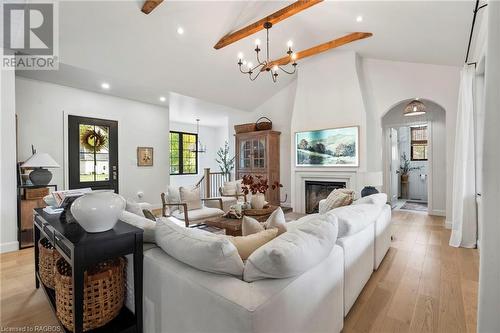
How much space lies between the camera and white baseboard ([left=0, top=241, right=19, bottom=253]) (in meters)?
3.30

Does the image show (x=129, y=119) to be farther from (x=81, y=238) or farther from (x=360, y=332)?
(x=360, y=332)

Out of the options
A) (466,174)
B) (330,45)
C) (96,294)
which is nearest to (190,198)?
(96,294)

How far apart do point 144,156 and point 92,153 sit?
42.0 inches

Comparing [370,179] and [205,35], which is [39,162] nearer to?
[205,35]

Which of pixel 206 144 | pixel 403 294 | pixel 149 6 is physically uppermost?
pixel 149 6

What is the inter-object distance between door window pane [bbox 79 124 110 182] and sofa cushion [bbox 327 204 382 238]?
4849mm

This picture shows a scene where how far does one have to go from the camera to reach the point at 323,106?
543cm

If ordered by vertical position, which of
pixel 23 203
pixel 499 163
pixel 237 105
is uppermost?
pixel 237 105

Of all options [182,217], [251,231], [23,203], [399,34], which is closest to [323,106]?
[399,34]

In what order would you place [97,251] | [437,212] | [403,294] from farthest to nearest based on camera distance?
[437,212] → [403,294] → [97,251]

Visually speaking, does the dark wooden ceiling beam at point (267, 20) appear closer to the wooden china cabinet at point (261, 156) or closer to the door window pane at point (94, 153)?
the wooden china cabinet at point (261, 156)

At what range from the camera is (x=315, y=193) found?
5703mm

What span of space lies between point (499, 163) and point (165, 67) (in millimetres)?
4779

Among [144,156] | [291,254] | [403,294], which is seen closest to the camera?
[291,254]
